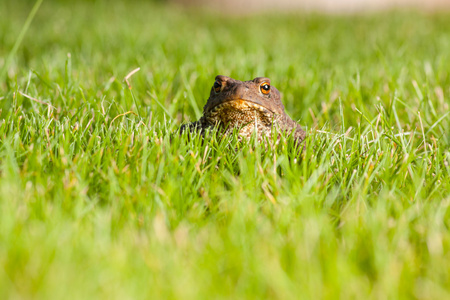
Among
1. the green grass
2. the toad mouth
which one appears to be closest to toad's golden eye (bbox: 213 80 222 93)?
the toad mouth

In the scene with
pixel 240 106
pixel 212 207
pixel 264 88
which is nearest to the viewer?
pixel 212 207

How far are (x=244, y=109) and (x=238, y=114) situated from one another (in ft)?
0.17

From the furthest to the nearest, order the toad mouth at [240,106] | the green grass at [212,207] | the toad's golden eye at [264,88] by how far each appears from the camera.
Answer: the toad's golden eye at [264,88], the toad mouth at [240,106], the green grass at [212,207]


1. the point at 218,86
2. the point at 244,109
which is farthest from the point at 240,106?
the point at 218,86

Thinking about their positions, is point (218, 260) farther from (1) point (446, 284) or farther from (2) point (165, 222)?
(1) point (446, 284)

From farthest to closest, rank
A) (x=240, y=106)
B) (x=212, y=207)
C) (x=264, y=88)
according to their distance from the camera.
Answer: (x=264, y=88) < (x=240, y=106) < (x=212, y=207)

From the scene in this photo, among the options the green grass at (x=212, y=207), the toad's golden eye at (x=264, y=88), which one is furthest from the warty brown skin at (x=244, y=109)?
the green grass at (x=212, y=207)

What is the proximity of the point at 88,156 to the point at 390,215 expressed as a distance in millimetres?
1265

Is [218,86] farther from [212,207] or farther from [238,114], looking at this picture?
[212,207]

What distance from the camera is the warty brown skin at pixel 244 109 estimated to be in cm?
236

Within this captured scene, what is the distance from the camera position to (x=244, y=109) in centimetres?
239

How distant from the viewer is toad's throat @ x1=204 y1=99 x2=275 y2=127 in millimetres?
2363

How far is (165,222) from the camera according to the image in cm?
159

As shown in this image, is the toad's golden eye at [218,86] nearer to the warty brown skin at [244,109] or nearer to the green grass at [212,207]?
the warty brown skin at [244,109]
